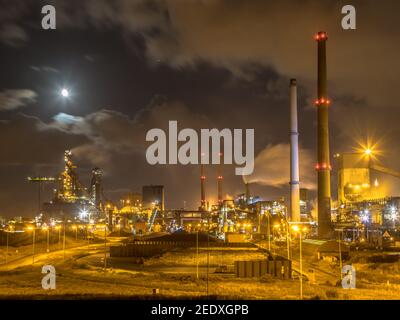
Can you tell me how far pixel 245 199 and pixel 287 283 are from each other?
100 meters

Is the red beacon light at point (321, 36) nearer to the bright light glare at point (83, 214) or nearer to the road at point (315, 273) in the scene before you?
the road at point (315, 273)

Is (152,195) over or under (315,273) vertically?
over

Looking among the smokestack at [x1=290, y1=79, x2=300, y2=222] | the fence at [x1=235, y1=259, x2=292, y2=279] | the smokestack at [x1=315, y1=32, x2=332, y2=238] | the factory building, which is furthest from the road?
the factory building

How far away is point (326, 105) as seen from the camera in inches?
2662

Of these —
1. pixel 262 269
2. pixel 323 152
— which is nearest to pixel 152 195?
pixel 323 152

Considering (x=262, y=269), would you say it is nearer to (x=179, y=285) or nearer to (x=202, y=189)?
(x=179, y=285)

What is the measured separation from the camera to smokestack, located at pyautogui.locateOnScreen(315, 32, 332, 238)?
67375 millimetres

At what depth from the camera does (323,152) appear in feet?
221

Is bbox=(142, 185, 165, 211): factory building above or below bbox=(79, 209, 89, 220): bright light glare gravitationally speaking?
above

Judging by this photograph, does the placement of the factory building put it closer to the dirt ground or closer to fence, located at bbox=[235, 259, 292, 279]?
the dirt ground

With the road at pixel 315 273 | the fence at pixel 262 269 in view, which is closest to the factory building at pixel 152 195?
the road at pixel 315 273

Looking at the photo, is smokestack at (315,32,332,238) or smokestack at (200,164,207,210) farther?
smokestack at (200,164,207,210)

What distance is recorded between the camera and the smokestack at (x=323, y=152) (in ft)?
221

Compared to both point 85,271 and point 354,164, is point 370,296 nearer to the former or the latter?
point 85,271
